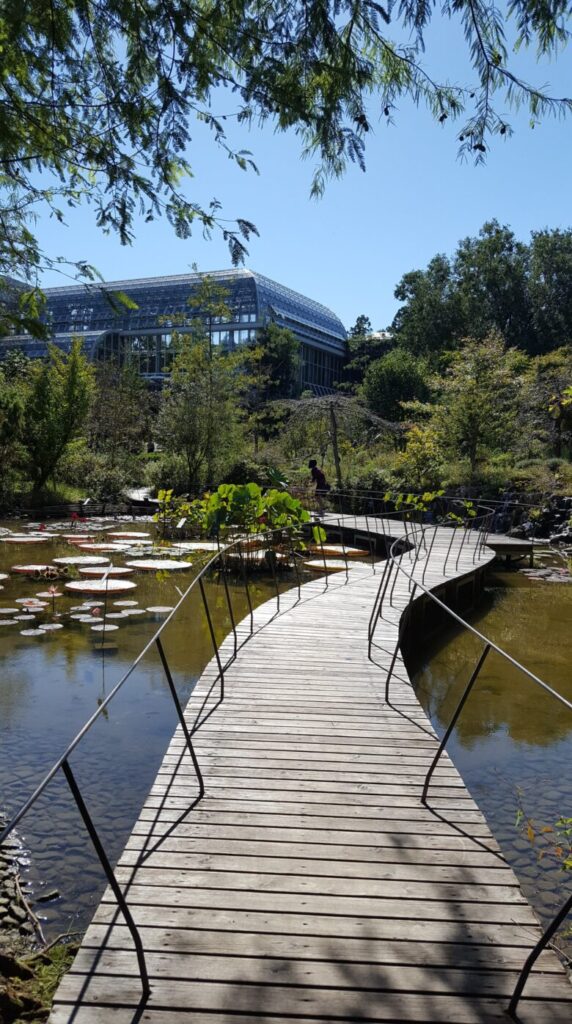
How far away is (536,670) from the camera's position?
8.27 meters

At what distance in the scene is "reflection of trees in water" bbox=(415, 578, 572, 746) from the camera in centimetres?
656

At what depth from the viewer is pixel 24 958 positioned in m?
3.16

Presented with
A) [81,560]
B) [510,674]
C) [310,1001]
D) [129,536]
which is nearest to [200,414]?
[129,536]

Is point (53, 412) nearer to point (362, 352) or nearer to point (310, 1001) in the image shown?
point (310, 1001)

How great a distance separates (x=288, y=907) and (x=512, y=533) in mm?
16049

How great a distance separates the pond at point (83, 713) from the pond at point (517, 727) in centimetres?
234

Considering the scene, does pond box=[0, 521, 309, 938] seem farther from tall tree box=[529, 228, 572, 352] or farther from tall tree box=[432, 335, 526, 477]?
tall tree box=[529, 228, 572, 352]

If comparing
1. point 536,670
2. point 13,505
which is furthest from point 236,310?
point 536,670

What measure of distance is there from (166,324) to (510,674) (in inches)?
1505

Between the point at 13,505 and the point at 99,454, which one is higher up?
the point at 99,454

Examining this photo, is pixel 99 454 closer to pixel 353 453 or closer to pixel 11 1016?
pixel 353 453

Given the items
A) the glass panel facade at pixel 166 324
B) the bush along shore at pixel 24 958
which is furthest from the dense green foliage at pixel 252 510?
the glass panel facade at pixel 166 324

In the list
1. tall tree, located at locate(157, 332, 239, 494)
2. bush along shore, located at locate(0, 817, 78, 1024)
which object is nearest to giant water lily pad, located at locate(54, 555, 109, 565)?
bush along shore, located at locate(0, 817, 78, 1024)

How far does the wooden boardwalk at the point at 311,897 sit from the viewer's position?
225 centimetres
